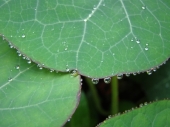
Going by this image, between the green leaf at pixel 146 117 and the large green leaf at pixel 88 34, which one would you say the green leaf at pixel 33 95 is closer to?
the large green leaf at pixel 88 34

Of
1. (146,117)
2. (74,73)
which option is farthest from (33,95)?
(146,117)

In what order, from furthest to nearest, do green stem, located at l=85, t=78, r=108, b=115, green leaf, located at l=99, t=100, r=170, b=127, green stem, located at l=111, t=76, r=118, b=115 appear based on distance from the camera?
green stem, located at l=85, t=78, r=108, b=115
green stem, located at l=111, t=76, r=118, b=115
green leaf, located at l=99, t=100, r=170, b=127

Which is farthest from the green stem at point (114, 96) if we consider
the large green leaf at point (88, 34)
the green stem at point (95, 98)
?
the large green leaf at point (88, 34)

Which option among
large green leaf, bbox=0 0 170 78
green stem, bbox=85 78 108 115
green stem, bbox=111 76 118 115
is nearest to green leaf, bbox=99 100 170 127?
large green leaf, bbox=0 0 170 78

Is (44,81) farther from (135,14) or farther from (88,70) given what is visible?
(135,14)

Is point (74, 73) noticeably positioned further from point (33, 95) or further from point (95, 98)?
point (95, 98)

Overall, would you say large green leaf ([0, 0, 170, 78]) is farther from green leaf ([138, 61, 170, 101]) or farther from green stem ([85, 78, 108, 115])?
green stem ([85, 78, 108, 115])
